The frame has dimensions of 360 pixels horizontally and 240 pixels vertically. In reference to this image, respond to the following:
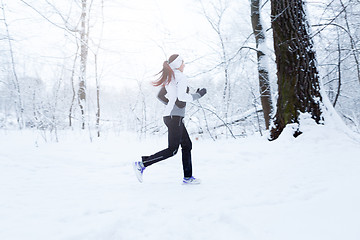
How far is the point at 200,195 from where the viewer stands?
2.13 m

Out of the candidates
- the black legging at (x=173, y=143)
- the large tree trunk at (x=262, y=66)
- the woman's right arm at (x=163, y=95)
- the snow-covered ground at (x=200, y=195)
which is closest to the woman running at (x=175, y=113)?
the black legging at (x=173, y=143)

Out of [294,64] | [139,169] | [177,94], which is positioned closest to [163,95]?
[177,94]

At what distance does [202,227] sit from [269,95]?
15.7 feet

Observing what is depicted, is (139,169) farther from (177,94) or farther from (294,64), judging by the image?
(294,64)

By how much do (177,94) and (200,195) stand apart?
1154mm

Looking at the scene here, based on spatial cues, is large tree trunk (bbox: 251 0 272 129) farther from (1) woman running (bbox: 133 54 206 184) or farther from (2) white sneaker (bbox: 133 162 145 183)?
(2) white sneaker (bbox: 133 162 145 183)

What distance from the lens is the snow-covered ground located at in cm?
138

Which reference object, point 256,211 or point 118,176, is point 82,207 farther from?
point 256,211

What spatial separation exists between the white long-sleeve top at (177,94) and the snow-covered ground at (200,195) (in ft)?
2.93

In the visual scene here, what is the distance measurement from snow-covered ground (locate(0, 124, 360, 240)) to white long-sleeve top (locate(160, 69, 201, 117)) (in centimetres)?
89

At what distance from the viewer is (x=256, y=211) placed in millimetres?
1610

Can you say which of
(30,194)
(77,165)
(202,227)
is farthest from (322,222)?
(77,165)

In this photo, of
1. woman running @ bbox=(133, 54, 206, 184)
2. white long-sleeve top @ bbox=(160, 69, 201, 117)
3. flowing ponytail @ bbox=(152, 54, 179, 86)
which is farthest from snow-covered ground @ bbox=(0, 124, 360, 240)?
flowing ponytail @ bbox=(152, 54, 179, 86)

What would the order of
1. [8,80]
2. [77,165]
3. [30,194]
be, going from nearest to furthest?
[30,194] → [77,165] → [8,80]
